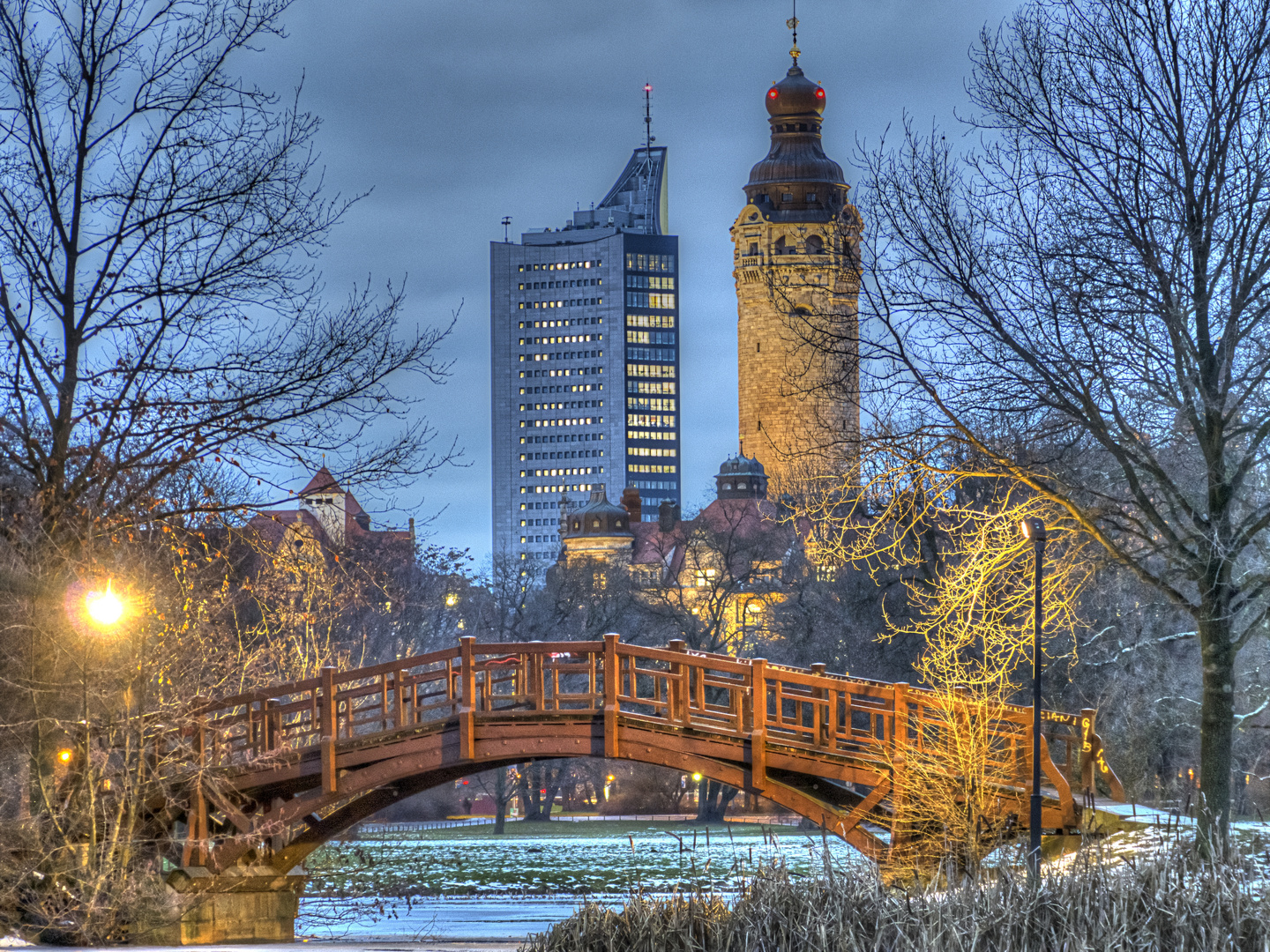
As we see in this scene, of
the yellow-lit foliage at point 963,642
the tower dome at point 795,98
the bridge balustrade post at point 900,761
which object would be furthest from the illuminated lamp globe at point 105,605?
the tower dome at point 795,98

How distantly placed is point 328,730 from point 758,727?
5.81 m

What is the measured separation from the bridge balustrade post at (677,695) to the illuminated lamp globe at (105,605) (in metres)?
8.43

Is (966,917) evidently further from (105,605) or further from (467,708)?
(467,708)

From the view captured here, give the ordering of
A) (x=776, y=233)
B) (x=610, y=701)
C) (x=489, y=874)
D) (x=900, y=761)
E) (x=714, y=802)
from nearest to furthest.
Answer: (x=900, y=761)
(x=610, y=701)
(x=489, y=874)
(x=714, y=802)
(x=776, y=233)

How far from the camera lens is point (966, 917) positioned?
8.71 m

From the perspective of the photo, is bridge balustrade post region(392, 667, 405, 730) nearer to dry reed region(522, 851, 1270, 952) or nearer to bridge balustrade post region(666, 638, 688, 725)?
bridge balustrade post region(666, 638, 688, 725)

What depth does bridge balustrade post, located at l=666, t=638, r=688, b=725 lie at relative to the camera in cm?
2091

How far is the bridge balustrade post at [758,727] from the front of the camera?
66.9 feet

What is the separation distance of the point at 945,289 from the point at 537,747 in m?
9.10

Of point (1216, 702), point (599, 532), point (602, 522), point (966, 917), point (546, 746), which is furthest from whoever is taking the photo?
point (602, 522)

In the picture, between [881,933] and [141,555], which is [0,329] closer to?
[141,555]

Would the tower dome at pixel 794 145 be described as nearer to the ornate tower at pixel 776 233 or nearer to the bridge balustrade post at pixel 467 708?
the ornate tower at pixel 776 233

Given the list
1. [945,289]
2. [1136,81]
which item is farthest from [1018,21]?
[945,289]

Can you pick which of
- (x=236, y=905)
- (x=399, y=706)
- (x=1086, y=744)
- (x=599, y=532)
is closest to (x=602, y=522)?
(x=599, y=532)
